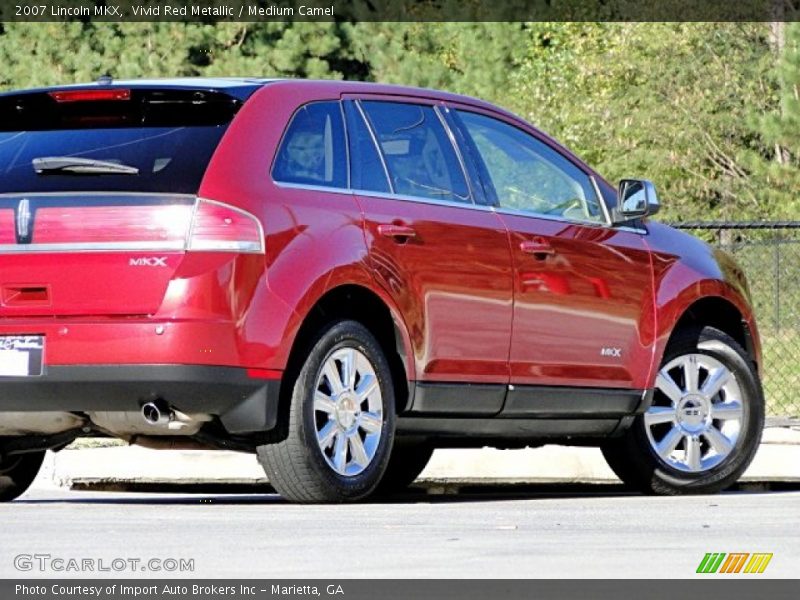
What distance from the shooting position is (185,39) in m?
51.7

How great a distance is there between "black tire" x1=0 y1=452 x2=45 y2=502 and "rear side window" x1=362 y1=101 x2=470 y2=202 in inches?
84.7

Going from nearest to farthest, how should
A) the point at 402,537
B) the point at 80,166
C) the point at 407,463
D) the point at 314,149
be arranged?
the point at 402,537 → the point at 80,166 → the point at 314,149 → the point at 407,463

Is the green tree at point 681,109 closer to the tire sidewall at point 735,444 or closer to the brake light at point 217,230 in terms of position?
the tire sidewall at point 735,444

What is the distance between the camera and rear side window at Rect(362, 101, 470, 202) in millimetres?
9383

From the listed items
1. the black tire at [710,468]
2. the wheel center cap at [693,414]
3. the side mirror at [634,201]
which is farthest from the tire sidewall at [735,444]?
the side mirror at [634,201]

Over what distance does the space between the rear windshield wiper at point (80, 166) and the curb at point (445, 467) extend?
2.97 m

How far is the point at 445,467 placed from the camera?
11547 mm

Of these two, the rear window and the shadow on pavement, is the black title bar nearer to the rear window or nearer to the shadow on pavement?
the shadow on pavement

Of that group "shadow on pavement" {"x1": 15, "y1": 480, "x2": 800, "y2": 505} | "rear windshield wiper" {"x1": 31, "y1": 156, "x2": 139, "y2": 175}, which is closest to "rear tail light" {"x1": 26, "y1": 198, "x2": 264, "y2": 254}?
"rear windshield wiper" {"x1": 31, "y1": 156, "x2": 139, "y2": 175}

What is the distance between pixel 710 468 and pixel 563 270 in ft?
4.29

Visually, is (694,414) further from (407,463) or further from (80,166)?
(80,166)

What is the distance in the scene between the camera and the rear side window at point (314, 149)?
8.84 metres

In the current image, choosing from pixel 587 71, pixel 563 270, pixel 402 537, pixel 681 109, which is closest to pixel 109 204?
pixel 402 537
